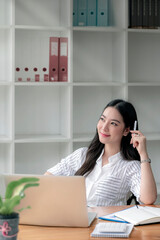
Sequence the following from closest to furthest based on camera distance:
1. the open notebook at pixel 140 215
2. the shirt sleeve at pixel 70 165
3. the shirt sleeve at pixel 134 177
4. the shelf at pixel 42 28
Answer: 1. the open notebook at pixel 140 215
2. the shirt sleeve at pixel 134 177
3. the shirt sleeve at pixel 70 165
4. the shelf at pixel 42 28

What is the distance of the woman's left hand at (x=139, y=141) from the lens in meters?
2.53

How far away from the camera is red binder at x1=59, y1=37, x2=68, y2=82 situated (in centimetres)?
372

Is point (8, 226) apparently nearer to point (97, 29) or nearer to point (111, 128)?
point (111, 128)

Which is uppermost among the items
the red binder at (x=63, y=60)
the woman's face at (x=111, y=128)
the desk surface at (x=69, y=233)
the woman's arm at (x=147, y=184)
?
the red binder at (x=63, y=60)

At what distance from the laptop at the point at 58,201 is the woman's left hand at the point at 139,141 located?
676 millimetres

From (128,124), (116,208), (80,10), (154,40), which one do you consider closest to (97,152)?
(128,124)

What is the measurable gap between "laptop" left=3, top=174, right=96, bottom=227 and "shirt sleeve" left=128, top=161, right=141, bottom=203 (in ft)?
1.95

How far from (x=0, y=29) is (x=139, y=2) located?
4.04ft

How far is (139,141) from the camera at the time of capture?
8.32 ft

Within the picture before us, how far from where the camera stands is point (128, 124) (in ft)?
8.98

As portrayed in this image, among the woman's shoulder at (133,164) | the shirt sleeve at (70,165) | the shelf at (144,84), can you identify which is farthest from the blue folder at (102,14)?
the woman's shoulder at (133,164)

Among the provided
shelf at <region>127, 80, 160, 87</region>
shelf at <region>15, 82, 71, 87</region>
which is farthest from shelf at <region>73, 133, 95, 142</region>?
shelf at <region>127, 80, 160, 87</region>

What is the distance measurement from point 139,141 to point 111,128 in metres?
0.23

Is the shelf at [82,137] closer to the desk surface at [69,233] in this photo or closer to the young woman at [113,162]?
the young woman at [113,162]
